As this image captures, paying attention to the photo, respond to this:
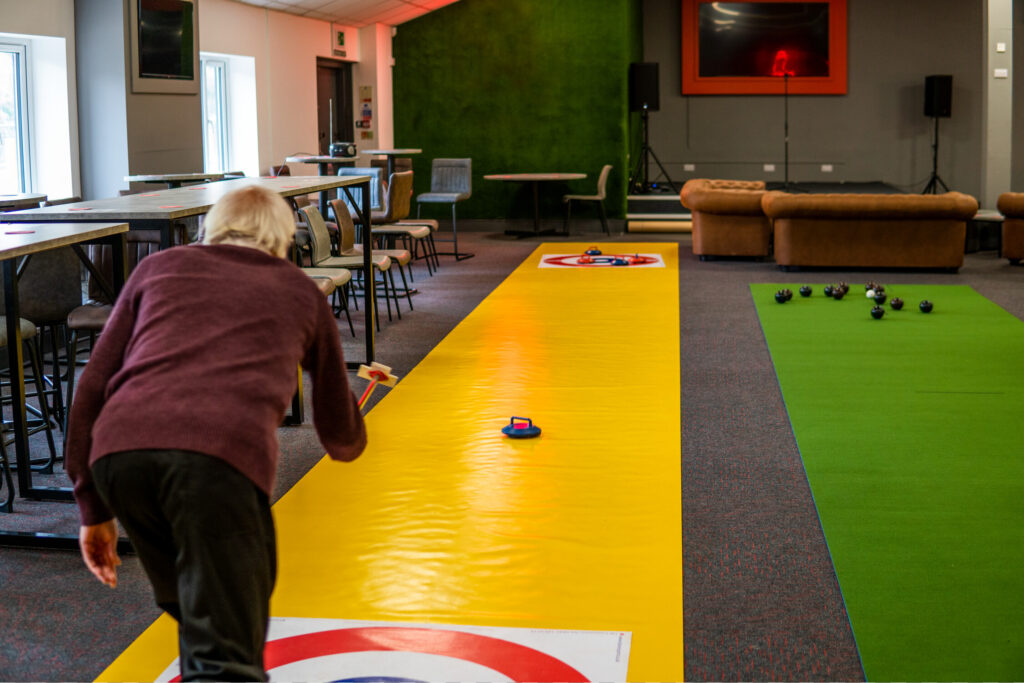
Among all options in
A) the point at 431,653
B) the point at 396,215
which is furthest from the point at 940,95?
the point at 431,653

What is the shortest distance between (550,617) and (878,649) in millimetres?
842

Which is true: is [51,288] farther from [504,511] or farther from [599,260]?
[599,260]

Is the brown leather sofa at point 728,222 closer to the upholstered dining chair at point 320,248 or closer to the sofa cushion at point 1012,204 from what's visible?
the sofa cushion at point 1012,204

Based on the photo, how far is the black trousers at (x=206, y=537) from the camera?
1868 mm

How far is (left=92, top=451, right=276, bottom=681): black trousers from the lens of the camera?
1.87 meters

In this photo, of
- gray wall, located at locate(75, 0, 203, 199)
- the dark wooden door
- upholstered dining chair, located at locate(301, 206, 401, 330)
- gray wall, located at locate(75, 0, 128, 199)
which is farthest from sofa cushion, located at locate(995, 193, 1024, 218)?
gray wall, located at locate(75, 0, 128, 199)

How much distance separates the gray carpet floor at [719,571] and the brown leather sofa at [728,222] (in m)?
4.35

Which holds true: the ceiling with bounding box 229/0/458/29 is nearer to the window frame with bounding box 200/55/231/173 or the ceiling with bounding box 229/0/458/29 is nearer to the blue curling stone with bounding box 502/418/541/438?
the window frame with bounding box 200/55/231/173

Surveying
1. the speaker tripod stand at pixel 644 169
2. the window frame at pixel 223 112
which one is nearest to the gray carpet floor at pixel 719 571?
the window frame at pixel 223 112

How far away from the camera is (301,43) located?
487 inches

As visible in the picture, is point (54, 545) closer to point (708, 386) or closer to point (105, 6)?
point (708, 386)

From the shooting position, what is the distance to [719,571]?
341 centimetres

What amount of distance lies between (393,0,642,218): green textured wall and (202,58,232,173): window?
12.7ft

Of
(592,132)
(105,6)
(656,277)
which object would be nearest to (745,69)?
(592,132)
